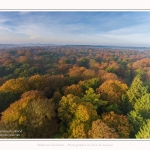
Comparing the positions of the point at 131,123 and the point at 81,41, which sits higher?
the point at 81,41

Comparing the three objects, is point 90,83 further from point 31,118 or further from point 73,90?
point 31,118

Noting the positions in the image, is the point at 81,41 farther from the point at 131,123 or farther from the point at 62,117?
the point at 131,123

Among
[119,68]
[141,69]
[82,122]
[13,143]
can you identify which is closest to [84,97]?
[82,122]

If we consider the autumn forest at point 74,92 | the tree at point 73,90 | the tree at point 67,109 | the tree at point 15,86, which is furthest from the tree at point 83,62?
the tree at point 15,86

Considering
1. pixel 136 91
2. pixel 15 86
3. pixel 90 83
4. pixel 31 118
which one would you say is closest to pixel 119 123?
pixel 136 91

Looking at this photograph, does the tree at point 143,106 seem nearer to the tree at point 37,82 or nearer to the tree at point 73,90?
the tree at point 73,90

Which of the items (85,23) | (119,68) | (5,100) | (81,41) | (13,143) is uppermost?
(85,23)

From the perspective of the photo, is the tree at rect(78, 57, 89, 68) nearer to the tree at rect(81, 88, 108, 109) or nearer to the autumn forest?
the autumn forest

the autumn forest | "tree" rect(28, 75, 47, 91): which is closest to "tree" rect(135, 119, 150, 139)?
the autumn forest
